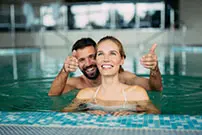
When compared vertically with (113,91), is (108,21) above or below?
above

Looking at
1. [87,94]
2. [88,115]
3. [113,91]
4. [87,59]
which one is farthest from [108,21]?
[88,115]

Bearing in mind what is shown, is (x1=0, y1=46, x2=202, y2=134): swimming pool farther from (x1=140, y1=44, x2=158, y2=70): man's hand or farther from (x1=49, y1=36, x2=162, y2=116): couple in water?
(x1=140, y1=44, x2=158, y2=70): man's hand

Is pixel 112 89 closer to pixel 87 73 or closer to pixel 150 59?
pixel 150 59

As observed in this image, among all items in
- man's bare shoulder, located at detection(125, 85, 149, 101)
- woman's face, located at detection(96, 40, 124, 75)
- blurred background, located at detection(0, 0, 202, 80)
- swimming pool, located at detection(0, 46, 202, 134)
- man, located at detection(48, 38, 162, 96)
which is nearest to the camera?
swimming pool, located at detection(0, 46, 202, 134)

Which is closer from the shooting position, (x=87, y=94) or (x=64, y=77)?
(x=87, y=94)

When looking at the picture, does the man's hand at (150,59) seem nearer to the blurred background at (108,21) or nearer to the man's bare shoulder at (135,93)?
the man's bare shoulder at (135,93)

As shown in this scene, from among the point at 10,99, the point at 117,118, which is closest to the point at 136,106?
the point at 117,118

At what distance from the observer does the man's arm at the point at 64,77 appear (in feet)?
9.67

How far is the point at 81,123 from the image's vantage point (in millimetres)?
2195

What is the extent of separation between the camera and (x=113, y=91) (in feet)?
9.27

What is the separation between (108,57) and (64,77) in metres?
0.85


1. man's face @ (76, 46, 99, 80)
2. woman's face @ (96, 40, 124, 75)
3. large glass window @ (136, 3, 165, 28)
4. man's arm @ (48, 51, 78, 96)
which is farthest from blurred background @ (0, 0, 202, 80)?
woman's face @ (96, 40, 124, 75)

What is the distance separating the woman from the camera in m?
2.64

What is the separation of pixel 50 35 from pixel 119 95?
603 inches
